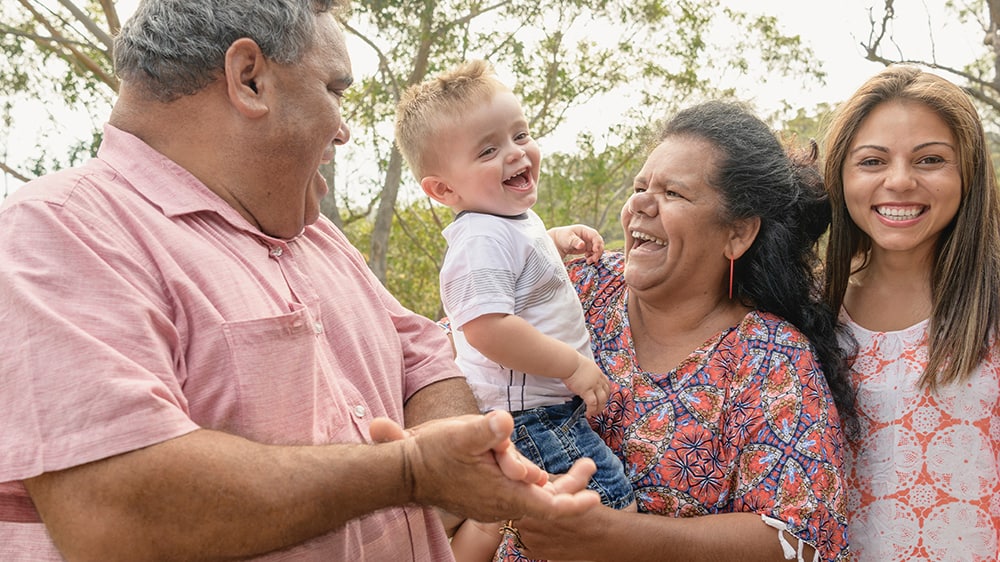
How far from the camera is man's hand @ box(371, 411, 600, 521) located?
5.65 feet

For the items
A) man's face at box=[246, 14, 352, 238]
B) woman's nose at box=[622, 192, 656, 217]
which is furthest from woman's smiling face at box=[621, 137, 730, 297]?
man's face at box=[246, 14, 352, 238]

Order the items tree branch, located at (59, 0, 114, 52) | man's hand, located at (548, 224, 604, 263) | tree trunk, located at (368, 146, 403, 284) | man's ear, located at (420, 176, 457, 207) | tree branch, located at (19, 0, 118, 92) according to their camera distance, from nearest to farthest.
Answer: man's ear, located at (420, 176, 457, 207), man's hand, located at (548, 224, 604, 263), tree branch, located at (59, 0, 114, 52), tree branch, located at (19, 0, 118, 92), tree trunk, located at (368, 146, 403, 284)

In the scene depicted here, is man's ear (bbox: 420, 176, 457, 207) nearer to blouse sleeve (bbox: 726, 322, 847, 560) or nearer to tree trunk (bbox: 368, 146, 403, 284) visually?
blouse sleeve (bbox: 726, 322, 847, 560)

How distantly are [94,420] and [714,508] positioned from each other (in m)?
1.80

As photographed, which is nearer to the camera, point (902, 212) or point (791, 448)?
point (791, 448)

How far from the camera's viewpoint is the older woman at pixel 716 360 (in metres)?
2.65

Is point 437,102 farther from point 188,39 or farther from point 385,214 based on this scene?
point 385,214

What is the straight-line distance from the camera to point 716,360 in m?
2.92

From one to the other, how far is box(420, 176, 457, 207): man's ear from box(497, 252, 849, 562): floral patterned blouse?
2.38ft

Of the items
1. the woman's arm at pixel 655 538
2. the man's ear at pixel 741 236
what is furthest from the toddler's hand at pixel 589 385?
the man's ear at pixel 741 236

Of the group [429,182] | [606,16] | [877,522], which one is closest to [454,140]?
[429,182]

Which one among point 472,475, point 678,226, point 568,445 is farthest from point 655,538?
point 472,475

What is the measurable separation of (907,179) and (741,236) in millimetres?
527

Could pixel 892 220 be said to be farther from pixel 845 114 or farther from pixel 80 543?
pixel 80 543
